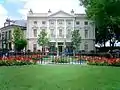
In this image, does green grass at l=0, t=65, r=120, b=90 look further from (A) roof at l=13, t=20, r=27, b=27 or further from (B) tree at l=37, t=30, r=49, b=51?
(A) roof at l=13, t=20, r=27, b=27

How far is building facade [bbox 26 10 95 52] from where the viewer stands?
270ft

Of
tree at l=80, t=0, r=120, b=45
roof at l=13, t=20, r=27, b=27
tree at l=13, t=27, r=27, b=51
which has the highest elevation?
roof at l=13, t=20, r=27, b=27

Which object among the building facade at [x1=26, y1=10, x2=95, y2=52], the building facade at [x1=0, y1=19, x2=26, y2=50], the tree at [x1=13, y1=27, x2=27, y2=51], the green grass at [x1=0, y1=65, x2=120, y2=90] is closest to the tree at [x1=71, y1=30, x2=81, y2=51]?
the building facade at [x1=26, y1=10, x2=95, y2=52]

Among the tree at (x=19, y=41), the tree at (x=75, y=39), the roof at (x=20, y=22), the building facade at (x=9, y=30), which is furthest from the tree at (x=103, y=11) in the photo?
the building facade at (x=9, y=30)

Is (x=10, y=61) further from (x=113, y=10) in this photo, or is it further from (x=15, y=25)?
(x=15, y=25)

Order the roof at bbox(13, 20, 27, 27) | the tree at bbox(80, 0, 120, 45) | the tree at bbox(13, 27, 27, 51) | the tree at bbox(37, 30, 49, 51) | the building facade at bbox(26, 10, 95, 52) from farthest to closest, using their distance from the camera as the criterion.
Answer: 1. the roof at bbox(13, 20, 27, 27)
2. the building facade at bbox(26, 10, 95, 52)
3. the tree at bbox(37, 30, 49, 51)
4. the tree at bbox(13, 27, 27, 51)
5. the tree at bbox(80, 0, 120, 45)

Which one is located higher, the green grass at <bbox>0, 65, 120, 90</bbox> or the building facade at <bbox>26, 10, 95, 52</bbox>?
the building facade at <bbox>26, 10, 95, 52</bbox>

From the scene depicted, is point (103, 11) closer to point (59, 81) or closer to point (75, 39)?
point (59, 81)

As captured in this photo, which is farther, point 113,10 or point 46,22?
point 46,22

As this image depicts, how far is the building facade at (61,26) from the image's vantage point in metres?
82.2

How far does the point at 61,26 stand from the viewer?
82.4 m

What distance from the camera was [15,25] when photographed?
8838 cm

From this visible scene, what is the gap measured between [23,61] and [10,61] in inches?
48.6

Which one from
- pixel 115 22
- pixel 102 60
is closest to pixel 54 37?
pixel 115 22
